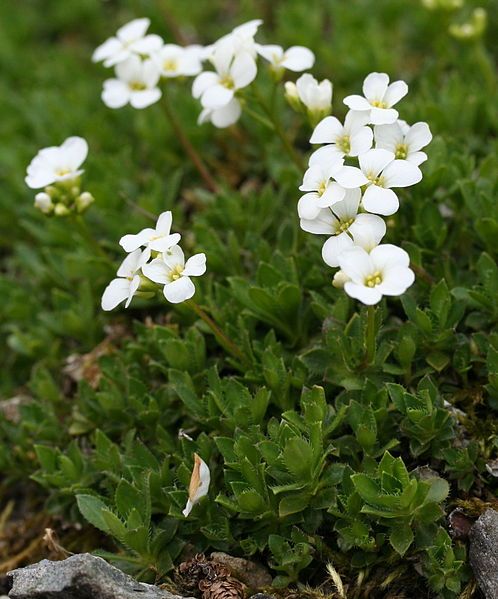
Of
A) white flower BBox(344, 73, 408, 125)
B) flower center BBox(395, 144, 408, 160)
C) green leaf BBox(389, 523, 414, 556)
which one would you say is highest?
white flower BBox(344, 73, 408, 125)

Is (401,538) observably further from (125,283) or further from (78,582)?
(125,283)

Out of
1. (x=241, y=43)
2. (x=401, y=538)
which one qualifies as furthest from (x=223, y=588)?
(x=241, y=43)

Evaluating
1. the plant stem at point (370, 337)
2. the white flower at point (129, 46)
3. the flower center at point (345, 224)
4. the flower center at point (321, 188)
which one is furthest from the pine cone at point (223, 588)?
the white flower at point (129, 46)

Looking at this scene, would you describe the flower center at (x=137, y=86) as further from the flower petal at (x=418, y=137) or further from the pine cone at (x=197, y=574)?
the pine cone at (x=197, y=574)

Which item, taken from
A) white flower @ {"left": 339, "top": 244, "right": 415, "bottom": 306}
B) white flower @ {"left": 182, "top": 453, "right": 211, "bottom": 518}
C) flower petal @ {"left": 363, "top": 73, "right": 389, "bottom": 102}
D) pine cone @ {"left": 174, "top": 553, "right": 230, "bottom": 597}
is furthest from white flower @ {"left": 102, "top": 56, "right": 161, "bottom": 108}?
pine cone @ {"left": 174, "top": 553, "right": 230, "bottom": 597}

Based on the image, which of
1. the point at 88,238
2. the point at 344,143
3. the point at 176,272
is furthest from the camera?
the point at 88,238

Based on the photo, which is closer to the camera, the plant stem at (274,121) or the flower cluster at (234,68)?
the flower cluster at (234,68)

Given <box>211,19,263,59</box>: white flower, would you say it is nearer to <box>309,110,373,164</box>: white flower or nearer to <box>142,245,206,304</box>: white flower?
<box>309,110,373,164</box>: white flower
